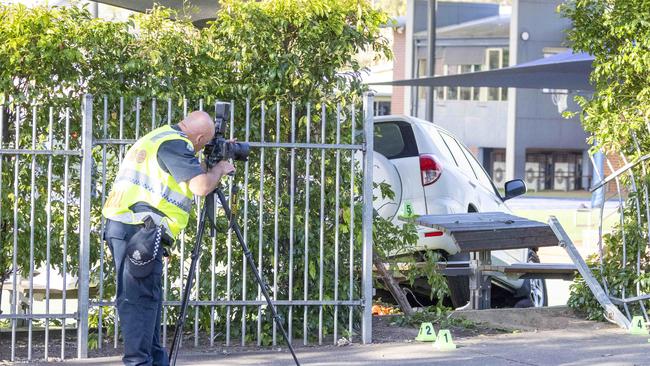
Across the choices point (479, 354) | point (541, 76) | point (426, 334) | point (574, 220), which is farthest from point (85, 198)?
point (574, 220)

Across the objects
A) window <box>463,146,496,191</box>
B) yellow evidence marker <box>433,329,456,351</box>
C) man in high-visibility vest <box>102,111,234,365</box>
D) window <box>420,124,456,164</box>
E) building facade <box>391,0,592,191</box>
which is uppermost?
building facade <box>391,0,592,191</box>

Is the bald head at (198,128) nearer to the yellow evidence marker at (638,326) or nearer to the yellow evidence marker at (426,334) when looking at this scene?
the yellow evidence marker at (426,334)

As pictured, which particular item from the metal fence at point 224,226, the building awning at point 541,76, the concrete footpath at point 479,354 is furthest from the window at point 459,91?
the metal fence at point 224,226

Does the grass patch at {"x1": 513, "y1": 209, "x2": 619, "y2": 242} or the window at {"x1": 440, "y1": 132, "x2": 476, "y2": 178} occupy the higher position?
the window at {"x1": 440, "y1": 132, "x2": 476, "y2": 178}

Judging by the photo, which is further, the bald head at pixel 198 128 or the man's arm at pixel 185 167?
the bald head at pixel 198 128

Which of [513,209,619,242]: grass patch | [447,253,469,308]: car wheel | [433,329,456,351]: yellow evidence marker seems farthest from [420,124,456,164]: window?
[513,209,619,242]: grass patch

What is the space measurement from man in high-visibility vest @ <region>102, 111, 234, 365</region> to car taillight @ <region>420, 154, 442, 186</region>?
426 centimetres

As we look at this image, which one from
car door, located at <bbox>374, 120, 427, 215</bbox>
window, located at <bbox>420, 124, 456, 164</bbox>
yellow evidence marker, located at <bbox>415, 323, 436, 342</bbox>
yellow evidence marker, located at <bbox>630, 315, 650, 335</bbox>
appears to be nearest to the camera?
yellow evidence marker, located at <bbox>415, 323, 436, 342</bbox>

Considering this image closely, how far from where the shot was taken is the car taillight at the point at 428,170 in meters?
10.2

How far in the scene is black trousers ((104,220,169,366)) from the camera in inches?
241

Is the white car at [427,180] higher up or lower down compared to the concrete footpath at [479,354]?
higher up

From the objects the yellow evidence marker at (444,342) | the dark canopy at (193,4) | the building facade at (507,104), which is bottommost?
the yellow evidence marker at (444,342)

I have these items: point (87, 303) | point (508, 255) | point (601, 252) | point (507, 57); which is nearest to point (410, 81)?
point (508, 255)

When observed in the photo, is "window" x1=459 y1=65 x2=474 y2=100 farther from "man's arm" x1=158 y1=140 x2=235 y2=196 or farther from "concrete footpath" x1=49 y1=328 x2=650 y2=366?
"man's arm" x1=158 y1=140 x2=235 y2=196
